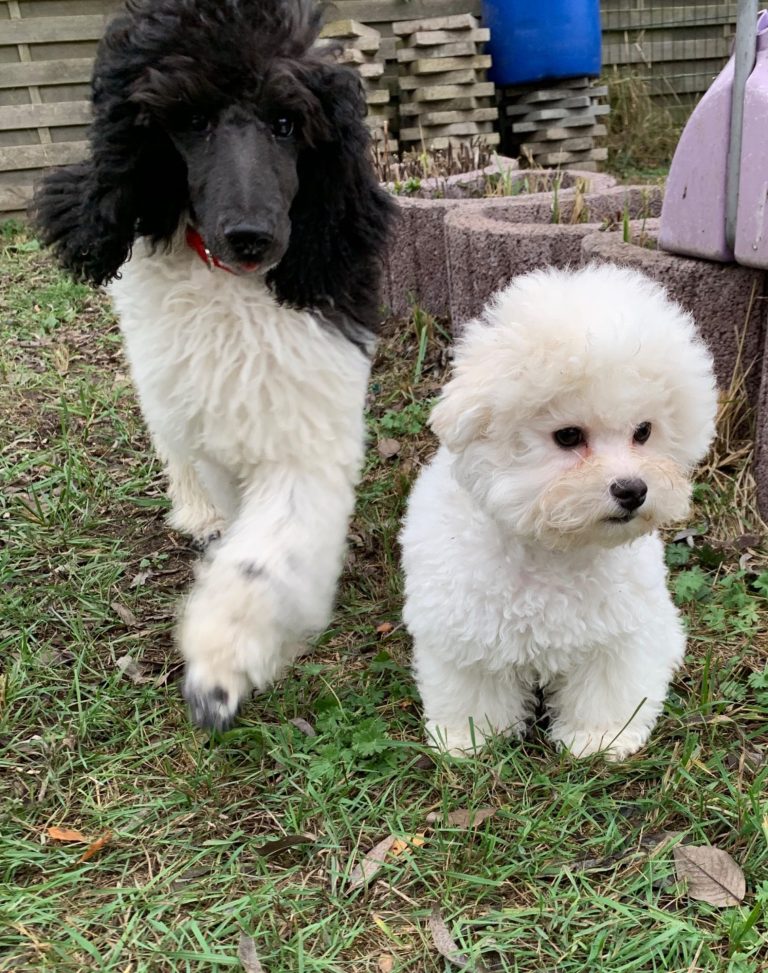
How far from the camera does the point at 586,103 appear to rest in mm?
7605

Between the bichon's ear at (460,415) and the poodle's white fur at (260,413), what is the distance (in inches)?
18.5

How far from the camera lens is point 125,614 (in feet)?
8.53

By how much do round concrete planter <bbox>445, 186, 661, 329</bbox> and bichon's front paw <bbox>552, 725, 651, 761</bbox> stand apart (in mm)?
1738

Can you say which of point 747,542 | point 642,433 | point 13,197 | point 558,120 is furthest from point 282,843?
point 558,120

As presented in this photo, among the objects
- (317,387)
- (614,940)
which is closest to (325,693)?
(317,387)

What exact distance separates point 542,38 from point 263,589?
267 inches

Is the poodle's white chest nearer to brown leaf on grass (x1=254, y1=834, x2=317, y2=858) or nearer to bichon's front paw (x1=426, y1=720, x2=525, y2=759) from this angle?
bichon's front paw (x1=426, y1=720, x2=525, y2=759)

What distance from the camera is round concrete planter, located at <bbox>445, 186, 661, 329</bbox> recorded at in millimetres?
3178

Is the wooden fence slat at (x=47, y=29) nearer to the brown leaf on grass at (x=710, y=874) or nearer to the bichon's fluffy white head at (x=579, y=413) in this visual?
the bichon's fluffy white head at (x=579, y=413)

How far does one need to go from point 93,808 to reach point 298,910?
0.55m

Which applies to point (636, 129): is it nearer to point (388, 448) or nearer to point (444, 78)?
point (444, 78)

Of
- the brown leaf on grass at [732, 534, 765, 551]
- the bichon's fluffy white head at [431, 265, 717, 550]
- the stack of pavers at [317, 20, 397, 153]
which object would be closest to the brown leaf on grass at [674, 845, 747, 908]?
the bichon's fluffy white head at [431, 265, 717, 550]

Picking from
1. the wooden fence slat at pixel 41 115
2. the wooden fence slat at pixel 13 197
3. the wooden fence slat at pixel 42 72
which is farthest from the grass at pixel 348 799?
the wooden fence slat at pixel 42 72

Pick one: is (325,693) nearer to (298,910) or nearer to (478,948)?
(298,910)
